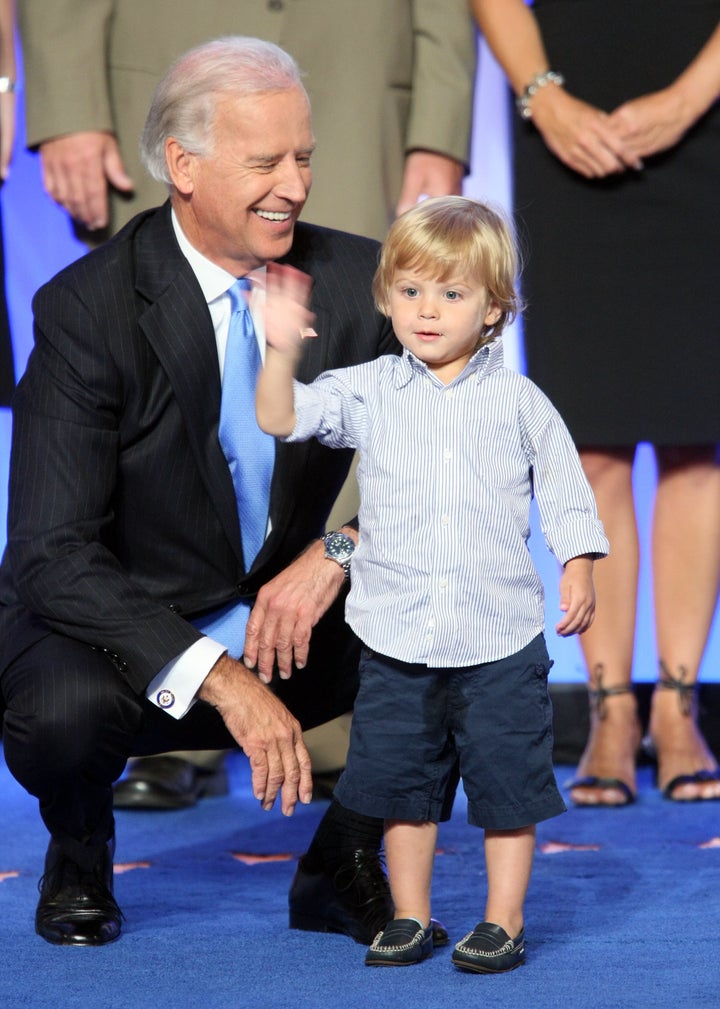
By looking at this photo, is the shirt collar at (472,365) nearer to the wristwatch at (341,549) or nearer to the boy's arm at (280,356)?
the boy's arm at (280,356)

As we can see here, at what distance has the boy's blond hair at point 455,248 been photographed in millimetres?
2168

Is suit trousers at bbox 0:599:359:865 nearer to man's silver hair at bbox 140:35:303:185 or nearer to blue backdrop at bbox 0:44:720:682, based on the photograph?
man's silver hair at bbox 140:35:303:185

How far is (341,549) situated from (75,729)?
482 mm

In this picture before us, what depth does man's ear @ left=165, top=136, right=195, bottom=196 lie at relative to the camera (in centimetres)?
255

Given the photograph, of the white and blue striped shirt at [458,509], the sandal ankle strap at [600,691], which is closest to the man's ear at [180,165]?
the white and blue striped shirt at [458,509]

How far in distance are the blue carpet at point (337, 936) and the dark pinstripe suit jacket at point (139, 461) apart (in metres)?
0.39

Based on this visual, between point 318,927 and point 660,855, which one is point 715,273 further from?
point 318,927

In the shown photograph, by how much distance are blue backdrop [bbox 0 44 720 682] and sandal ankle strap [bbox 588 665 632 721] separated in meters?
→ 0.47

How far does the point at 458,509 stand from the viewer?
217 cm

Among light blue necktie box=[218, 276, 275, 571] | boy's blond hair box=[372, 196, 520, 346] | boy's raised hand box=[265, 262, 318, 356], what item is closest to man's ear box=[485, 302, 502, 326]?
boy's blond hair box=[372, 196, 520, 346]

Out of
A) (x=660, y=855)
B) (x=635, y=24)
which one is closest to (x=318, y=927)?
(x=660, y=855)

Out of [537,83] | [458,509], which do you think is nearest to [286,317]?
[458,509]

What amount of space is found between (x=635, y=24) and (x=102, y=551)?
1667mm

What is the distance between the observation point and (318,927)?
2.39m
